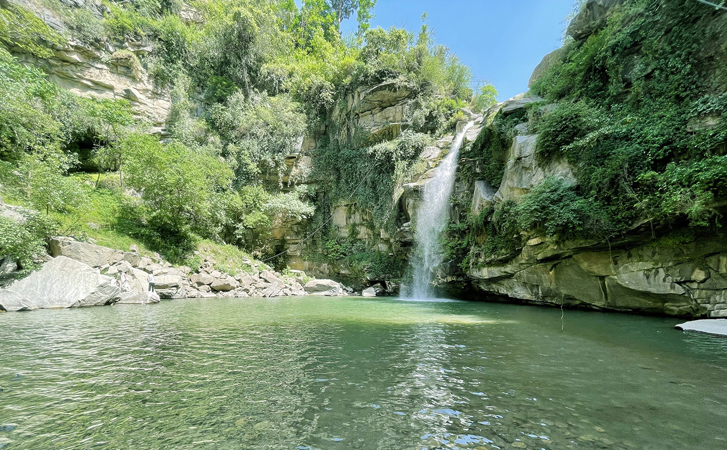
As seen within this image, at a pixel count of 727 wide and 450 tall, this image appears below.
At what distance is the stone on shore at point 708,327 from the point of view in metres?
6.46

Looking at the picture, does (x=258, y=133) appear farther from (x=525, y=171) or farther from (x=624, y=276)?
(x=624, y=276)

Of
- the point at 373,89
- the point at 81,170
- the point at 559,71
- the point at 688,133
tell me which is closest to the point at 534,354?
the point at 688,133

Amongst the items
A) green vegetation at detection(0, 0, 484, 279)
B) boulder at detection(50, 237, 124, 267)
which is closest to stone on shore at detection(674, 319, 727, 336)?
green vegetation at detection(0, 0, 484, 279)

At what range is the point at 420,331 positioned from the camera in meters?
6.88

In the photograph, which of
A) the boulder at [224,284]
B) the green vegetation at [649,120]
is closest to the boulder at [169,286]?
the boulder at [224,284]

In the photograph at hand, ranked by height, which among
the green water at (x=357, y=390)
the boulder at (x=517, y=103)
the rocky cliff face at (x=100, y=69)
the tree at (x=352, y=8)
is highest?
the tree at (x=352, y=8)

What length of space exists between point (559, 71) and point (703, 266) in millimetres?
9865

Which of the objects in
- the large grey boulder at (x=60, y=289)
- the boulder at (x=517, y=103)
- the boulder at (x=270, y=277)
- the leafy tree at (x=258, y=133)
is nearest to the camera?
the large grey boulder at (x=60, y=289)

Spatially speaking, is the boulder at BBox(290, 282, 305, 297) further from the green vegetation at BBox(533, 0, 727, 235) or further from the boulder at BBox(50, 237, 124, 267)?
the green vegetation at BBox(533, 0, 727, 235)

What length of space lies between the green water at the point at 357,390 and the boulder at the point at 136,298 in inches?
214

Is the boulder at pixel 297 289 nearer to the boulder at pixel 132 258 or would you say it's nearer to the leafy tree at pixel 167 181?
the leafy tree at pixel 167 181

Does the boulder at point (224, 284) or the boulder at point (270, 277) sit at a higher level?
the boulder at point (270, 277)

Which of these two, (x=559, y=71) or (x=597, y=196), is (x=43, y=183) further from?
(x=559, y=71)

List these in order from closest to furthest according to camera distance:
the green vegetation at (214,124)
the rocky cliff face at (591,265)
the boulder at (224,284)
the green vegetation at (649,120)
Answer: the green vegetation at (649,120)
the rocky cliff face at (591,265)
the boulder at (224,284)
the green vegetation at (214,124)
